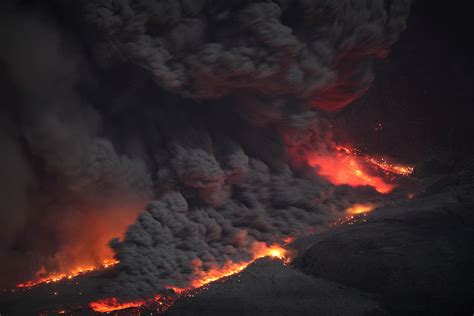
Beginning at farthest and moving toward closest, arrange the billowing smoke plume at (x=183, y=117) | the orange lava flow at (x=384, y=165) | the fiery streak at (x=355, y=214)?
the orange lava flow at (x=384, y=165), the fiery streak at (x=355, y=214), the billowing smoke plume at (x=183, y=117)

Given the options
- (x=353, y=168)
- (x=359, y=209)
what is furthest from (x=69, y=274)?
(x=353, y=168)

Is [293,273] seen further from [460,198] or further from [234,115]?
[234,115]

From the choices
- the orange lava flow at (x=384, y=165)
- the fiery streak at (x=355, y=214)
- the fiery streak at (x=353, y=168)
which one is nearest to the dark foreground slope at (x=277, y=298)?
the fiery streak at (x=355, y=214)

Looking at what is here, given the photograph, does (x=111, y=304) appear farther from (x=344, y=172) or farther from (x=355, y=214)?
(x=344, y=172)

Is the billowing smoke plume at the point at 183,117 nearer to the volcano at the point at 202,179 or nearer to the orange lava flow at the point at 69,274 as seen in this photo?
the volcano at the point at 202,179

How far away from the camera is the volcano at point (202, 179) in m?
2.90

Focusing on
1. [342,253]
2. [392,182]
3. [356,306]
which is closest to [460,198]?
[342,253]

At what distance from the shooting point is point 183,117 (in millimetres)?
4723

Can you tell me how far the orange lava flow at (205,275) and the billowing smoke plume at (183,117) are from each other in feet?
0.23

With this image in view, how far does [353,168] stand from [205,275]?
3.46 meters

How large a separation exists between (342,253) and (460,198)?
1345 millimetres

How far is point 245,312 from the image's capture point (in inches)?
103

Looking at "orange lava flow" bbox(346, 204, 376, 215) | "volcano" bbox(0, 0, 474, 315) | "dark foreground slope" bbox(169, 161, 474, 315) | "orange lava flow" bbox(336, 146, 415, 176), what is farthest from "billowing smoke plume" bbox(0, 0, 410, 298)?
"orange lava flow" bbox(336, 146, 415, 176)

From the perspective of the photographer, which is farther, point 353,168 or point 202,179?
point 353,168
